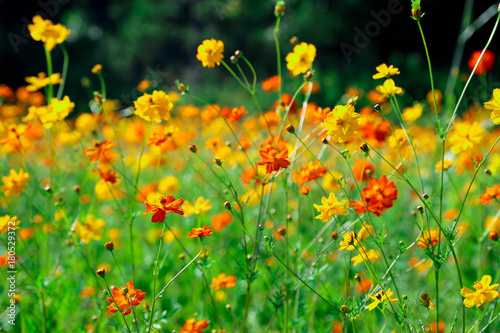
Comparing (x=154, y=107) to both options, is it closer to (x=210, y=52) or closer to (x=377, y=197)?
(x=210, y=52)

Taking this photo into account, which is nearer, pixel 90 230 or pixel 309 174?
pixel 309 174

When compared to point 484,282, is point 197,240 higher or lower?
lower

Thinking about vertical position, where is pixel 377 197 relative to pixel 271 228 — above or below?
above

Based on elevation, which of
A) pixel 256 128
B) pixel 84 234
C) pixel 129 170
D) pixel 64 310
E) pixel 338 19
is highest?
pixel 338 19

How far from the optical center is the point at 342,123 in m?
0.83

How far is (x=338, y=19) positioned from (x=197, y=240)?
26.4ft

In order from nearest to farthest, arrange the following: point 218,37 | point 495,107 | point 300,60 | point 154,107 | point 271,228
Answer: point 495,107
point 154,107
point 300,60
point 271,228
point 218,37

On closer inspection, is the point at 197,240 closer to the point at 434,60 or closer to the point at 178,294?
the point at 178,294

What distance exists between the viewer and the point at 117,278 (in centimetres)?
178

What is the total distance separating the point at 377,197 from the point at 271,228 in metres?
1.00

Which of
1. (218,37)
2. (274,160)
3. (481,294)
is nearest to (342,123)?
(274,160)

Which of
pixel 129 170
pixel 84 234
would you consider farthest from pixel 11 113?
pixel 84 234

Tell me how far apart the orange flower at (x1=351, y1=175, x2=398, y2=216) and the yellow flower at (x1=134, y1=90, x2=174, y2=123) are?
49 cm

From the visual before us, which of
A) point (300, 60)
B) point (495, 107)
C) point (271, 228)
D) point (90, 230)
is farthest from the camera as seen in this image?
point (271, 228)
